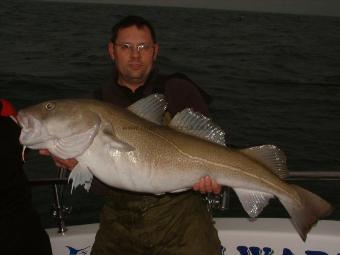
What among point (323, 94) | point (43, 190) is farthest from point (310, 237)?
point (323, 94)

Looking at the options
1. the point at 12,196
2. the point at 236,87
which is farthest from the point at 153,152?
the point at 236,87

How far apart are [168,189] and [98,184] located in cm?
84

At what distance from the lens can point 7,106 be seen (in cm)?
354

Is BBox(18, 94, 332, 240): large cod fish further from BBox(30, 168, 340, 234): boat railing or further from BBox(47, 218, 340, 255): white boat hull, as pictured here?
BBox(47, 218, 340, 255): white boat hull

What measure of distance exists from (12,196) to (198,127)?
57.7 inches

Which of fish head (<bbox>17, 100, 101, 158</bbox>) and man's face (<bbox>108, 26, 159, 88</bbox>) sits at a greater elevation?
man's face (<bbox>108, 26, 159, 88</bbox>)

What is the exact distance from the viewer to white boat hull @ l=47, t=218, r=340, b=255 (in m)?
4.66

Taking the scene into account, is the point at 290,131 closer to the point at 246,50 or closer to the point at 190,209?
the point at 190,209

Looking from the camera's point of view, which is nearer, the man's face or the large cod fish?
the large cod fish

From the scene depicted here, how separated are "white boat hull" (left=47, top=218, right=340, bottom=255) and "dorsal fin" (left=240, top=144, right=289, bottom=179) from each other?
4.28ft

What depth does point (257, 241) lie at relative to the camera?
187 inches

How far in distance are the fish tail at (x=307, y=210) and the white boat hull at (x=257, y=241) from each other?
1.27 m

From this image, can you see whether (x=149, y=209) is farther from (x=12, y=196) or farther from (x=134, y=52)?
(x=134, y=52)

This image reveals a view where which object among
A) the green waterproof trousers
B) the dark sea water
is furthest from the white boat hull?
the dark sea water
